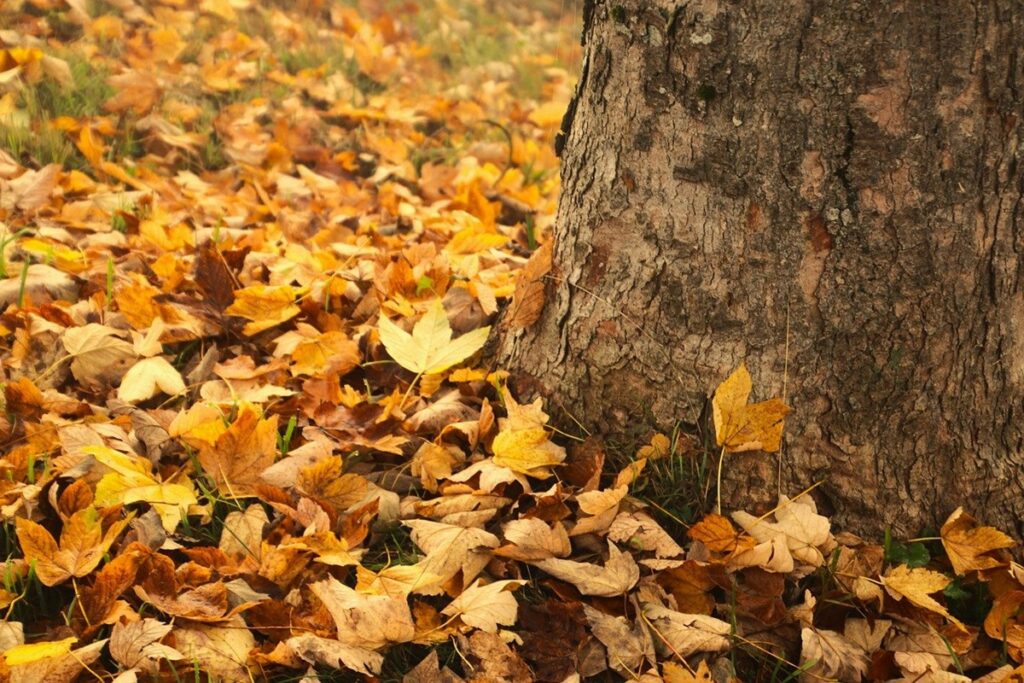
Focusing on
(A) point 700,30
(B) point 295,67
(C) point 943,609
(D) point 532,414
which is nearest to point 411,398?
(D) point 532,414

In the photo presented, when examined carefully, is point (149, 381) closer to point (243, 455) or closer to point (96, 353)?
point (96, 353)

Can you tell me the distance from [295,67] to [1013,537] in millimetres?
3554

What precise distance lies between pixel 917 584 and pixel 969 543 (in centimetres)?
15

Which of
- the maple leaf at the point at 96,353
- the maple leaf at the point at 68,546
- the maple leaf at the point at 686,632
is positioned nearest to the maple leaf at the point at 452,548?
the maple leaf at the point at 686,632

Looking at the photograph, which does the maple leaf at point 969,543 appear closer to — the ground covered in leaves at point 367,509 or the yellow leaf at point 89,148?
the ground covered in leaves at point 367,509

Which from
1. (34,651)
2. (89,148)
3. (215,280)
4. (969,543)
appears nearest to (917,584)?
(969,543)

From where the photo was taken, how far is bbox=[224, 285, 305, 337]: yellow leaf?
221cm

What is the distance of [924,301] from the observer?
1656 mm

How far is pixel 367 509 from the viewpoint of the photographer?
5.74 ft

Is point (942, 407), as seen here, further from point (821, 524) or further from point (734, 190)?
point (734, 190)

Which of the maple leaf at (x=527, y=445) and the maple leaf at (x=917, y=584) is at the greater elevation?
the maple leaf at (x=527, y=445)

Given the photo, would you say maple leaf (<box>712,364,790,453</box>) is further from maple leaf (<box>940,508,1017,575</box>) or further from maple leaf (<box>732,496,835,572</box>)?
maple leaf (<box>940,508,1017,575</box>)

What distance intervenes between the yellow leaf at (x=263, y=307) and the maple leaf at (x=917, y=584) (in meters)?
1.38

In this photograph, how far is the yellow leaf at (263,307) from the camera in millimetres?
2205
